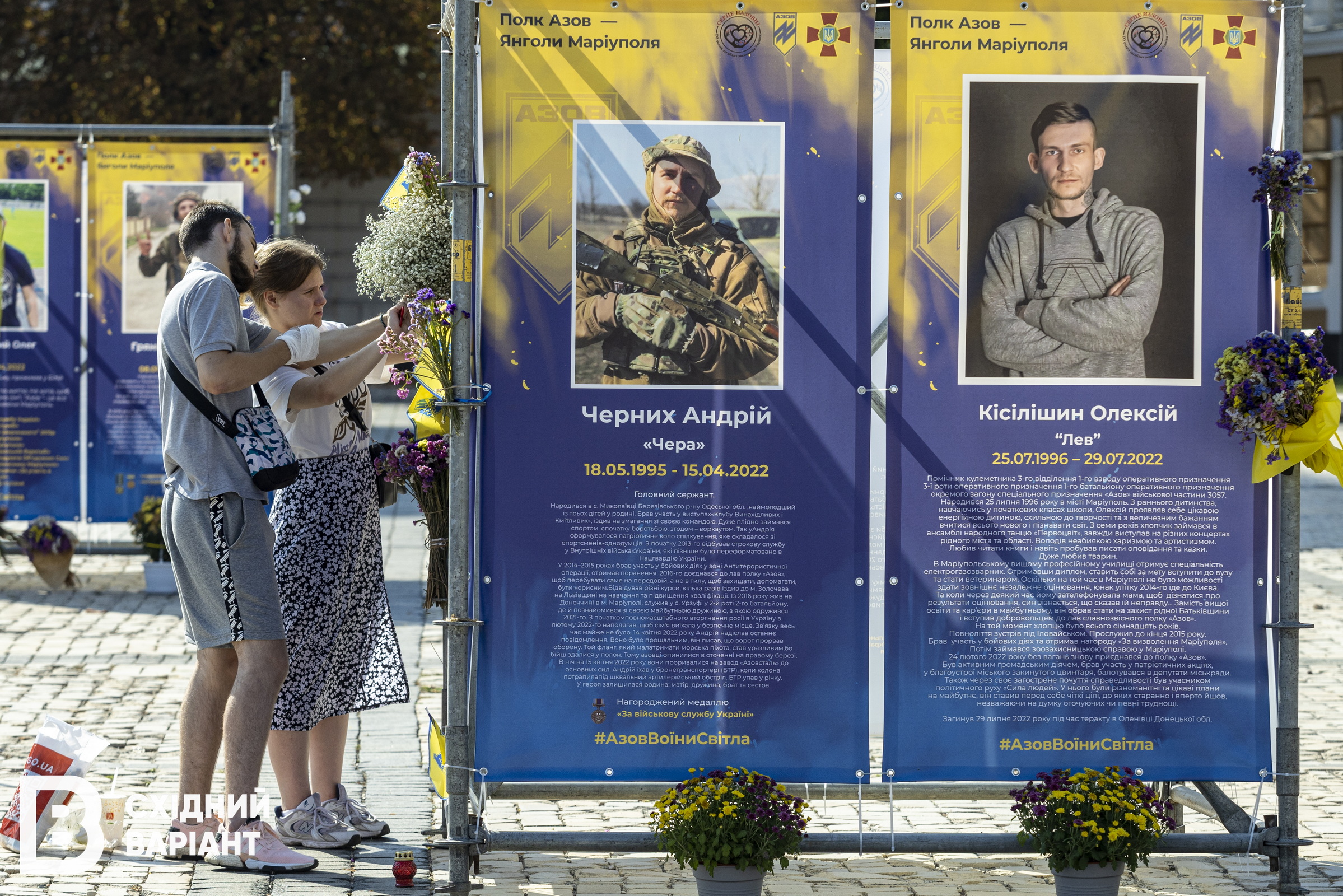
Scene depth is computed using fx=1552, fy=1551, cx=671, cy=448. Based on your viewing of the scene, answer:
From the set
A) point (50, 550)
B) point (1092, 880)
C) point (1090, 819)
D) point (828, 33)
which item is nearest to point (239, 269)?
point (828, 33)

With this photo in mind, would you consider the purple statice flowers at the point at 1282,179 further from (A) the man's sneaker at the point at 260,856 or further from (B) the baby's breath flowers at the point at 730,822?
(A) the man's sneaker at the point at 260,856

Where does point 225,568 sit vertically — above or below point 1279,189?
below

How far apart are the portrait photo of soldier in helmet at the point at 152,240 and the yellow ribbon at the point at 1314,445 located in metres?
8.03

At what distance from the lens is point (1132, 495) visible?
14.7ft

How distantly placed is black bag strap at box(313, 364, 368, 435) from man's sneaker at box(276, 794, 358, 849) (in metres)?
1.24

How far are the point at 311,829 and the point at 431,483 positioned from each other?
1.24 meters

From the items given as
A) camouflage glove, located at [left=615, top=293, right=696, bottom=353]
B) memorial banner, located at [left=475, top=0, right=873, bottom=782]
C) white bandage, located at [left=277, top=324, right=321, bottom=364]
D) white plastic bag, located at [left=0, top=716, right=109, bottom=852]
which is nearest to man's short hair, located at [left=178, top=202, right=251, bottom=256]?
white bandage, located at [left=277, top=324, right=321, bottom=364]

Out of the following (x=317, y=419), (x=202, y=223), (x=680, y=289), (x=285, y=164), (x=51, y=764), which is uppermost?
(x=285, y=164)

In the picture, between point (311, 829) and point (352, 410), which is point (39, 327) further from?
point (311, 829)

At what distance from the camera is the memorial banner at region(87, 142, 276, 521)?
1073 centimetres

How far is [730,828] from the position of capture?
425cm

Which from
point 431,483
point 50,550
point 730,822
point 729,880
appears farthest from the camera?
point 50,550

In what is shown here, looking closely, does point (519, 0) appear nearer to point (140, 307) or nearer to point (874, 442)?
point (874, 442)

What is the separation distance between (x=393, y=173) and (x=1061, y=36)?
21232 mm
